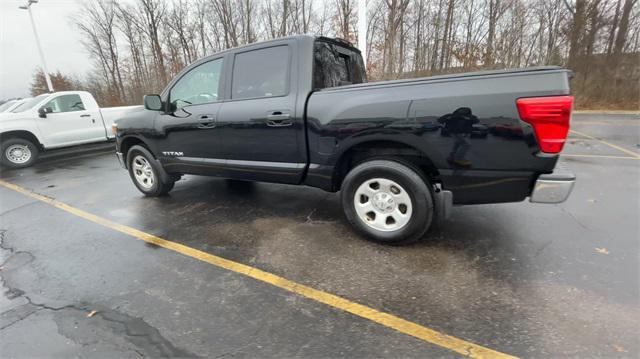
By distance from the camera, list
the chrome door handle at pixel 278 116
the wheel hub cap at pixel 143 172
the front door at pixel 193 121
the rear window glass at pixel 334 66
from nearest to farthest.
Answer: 1. the chrome door handle at pixel 278 116
2. the rear window glass at pixel 334 66
3. the front door at pixel 193 121
4. the wheel hub cap at pixel 143 172

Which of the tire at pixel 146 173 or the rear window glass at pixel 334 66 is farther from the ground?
the rear window glass at pixel 334 66

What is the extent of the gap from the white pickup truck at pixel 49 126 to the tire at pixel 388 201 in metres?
7.92

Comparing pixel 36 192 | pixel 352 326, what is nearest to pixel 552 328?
pixel 352 326

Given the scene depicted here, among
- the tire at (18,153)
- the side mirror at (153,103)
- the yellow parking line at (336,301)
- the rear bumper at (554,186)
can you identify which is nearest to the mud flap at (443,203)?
the rear bumper at (554,186)

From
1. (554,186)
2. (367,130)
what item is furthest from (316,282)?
(554,186)

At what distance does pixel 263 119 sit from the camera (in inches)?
140

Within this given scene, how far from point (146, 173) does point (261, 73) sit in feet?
9.12

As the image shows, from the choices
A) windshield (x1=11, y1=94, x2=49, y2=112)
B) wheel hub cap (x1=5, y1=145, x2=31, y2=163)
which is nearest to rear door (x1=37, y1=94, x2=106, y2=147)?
windshield (x1=11, y1=94, x2=49, y2=112)

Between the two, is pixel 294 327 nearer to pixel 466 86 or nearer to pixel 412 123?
pixel 412 123

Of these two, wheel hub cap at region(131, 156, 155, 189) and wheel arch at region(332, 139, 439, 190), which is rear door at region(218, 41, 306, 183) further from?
wheel hub cap at region(131, 156, 155, 189)

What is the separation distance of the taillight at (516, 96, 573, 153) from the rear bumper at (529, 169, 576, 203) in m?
0.23

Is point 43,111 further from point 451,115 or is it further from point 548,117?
point 548,117

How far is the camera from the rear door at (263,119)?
3434mm

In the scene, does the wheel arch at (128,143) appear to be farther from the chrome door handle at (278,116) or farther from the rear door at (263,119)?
the chrome door handle at (278,116)
